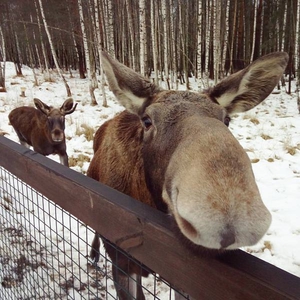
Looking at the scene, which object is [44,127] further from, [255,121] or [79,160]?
[255,121]

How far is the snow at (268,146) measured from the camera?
13.7ft

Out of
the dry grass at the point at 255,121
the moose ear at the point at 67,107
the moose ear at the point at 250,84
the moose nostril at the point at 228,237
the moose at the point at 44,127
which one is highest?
the moose ear at the point at 250,84

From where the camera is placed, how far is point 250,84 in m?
2.18

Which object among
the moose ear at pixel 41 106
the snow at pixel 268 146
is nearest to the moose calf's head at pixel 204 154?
the snow at pixel 268 146

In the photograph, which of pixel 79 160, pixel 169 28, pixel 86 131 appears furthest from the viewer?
pixel 169 28

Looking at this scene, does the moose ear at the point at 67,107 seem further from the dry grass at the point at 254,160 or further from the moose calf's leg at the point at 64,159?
the dry grass at the point at 254,160

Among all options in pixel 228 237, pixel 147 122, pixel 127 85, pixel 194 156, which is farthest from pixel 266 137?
pixel 228 237

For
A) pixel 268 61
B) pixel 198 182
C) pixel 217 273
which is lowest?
pixel 217 273

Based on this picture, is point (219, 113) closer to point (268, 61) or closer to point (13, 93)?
point (268, 61)

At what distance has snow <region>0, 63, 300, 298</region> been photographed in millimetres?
4176

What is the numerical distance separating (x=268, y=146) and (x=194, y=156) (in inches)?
304

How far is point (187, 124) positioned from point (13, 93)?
17285mm

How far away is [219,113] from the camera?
73.6 inches

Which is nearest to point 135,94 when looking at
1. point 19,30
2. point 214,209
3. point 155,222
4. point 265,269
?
point 155,222
